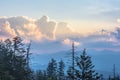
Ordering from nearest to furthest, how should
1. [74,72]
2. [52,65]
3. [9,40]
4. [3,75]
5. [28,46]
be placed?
[3,75]
[74,72]
[9,40]
[28,46]
[52,65]

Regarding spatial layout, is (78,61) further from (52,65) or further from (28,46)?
(52,65)

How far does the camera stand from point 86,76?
70000 millimetres

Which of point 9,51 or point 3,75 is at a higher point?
point 9,51

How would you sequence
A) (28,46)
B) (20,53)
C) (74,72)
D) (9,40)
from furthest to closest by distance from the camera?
(28,46)
(9,40)
(20,53)
(74,72)

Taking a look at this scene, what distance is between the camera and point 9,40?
8200 cm

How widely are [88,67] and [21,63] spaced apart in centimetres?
1212

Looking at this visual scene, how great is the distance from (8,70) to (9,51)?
646cm

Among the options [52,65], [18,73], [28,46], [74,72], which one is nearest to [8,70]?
[18,73]

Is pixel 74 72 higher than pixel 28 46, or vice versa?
pixel 28 46

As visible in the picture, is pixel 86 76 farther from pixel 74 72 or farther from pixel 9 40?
pixel 9 40

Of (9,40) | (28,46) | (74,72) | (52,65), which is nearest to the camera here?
(74,72)

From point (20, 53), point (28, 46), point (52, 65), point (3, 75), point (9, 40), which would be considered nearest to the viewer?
point (3, 75)

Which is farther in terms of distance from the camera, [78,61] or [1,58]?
[1,58]

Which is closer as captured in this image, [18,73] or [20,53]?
[18,73]
